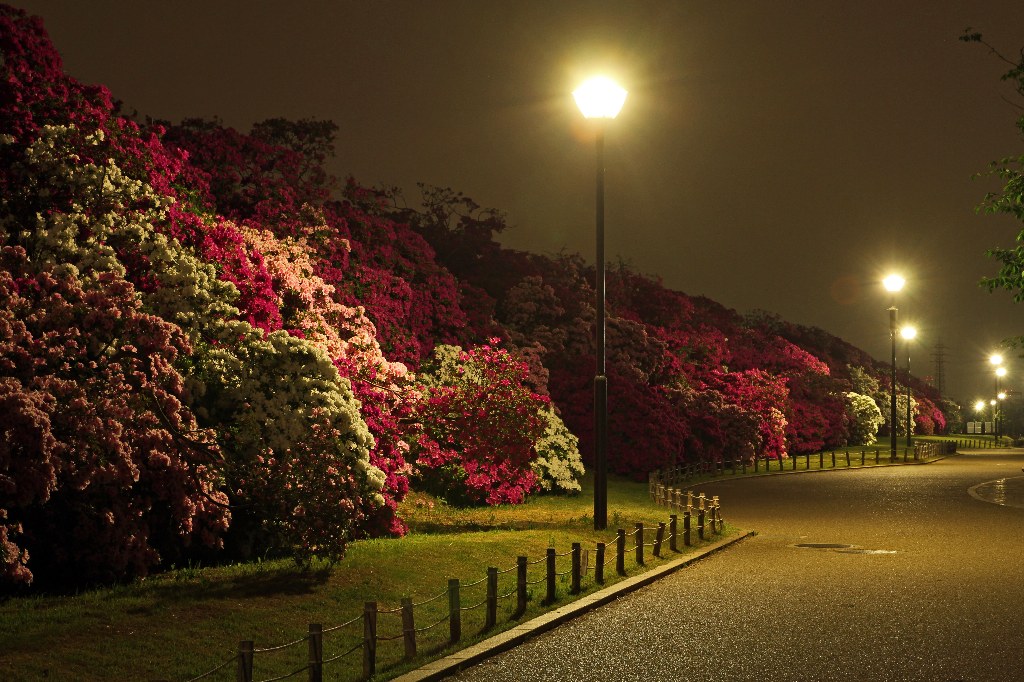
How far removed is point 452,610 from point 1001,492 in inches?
1163

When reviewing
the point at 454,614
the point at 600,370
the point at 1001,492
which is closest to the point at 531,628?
the point at 454,614

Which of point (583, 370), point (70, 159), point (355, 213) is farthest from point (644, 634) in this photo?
point (583, 370)

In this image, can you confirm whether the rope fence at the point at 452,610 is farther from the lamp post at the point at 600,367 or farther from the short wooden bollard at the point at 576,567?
the lamp post at the point at 600,367

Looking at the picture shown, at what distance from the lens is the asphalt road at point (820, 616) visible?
31.7 feet

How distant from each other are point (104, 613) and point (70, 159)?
7.54 meters

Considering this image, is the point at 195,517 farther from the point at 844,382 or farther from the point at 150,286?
the point at 844,382

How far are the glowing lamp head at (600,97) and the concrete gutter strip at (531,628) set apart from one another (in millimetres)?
7152

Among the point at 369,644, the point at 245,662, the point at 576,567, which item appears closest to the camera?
the point at 245,662

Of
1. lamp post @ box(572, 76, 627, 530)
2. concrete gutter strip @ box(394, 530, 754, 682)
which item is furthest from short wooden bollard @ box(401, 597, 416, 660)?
lamp post @ box(572, 76, 627, 530)

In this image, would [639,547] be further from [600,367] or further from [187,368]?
[187,368]

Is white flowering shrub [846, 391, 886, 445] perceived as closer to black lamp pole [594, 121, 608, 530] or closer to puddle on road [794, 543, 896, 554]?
puddle on road [794, 543, 896, 554]

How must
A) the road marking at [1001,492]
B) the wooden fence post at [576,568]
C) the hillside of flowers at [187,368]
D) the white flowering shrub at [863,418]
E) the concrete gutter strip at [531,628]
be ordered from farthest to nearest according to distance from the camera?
the white flowering shrub at [863,418], the road marking at [1001,492], the wooden fence post at [576,568], the hillside of flowers at [187,368], the concrete gutter strip at [531,628]

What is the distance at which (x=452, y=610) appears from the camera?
35.7ft

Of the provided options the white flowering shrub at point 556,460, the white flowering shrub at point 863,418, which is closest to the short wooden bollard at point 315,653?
the white flowering shrub at point 556,460
